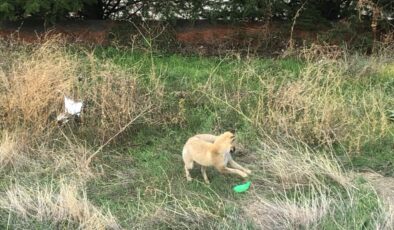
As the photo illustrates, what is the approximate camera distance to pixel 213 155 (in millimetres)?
5477

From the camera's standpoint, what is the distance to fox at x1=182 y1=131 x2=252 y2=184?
5465 mm

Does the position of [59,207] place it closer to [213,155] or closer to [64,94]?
[213,155]

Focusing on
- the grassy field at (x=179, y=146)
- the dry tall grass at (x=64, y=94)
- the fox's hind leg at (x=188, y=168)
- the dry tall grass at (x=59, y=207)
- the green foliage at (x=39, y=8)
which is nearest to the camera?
the dry tall grass at (x=59, y=207)

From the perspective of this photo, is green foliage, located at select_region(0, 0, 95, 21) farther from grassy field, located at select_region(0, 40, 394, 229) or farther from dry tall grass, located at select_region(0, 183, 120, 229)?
dry tall grass, located at select_region(0, 183, 120, 229)

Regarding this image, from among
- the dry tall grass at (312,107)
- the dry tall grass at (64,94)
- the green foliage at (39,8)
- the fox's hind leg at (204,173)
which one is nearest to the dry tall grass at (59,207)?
the fox's hind leg at (204,173)

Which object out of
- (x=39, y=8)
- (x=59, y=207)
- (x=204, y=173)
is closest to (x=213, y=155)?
(x=204, y=173)

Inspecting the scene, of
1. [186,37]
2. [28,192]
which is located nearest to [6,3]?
[186,37]

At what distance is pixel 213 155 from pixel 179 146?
44.9 inches

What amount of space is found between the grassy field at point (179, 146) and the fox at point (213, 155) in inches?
5.0

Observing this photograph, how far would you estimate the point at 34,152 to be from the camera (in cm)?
630

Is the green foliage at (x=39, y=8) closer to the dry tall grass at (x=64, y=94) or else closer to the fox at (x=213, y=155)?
the dry tall grass at (x=64, y=94)

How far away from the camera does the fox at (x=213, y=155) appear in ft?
17.9

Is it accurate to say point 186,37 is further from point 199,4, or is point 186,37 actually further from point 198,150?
point 198,150

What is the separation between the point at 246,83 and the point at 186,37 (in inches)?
137
